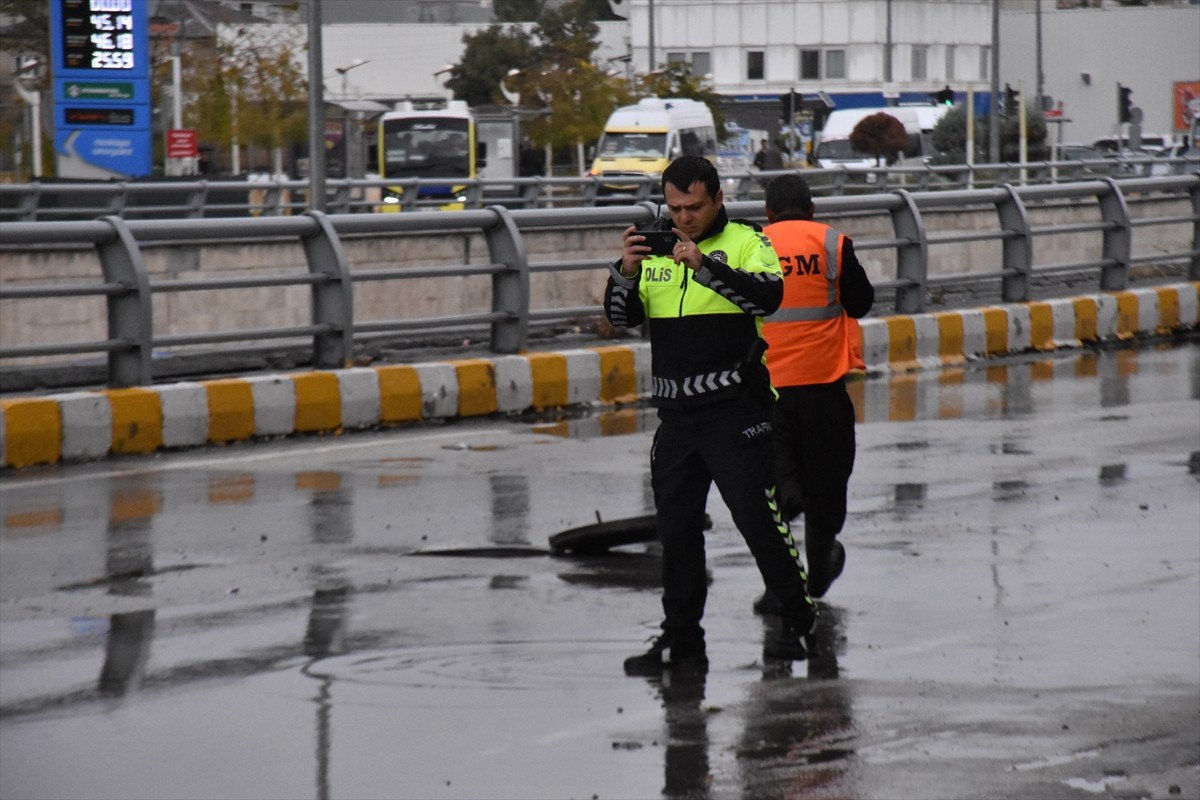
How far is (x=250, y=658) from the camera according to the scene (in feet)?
20.8

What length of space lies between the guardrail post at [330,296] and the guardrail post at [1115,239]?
356 inches

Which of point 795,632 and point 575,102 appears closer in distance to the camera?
point 795,632

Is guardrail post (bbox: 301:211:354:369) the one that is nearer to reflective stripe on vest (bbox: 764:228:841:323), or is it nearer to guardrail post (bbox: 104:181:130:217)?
reflective stripe on vest (bbox: 764:228:841:323)

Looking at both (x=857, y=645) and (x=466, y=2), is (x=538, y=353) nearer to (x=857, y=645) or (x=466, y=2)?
(x=857, y=645)

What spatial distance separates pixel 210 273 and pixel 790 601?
15787 mm

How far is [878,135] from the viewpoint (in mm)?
50031

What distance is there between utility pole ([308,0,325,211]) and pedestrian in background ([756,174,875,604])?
1742cm

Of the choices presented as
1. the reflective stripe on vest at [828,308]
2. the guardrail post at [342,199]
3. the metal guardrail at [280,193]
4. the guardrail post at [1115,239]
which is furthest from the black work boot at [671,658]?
the guardrail post at [342,199]

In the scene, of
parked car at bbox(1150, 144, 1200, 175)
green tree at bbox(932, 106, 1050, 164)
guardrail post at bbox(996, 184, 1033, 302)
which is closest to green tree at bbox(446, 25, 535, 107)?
green tree at bbox(932, 106, 1050, 164)

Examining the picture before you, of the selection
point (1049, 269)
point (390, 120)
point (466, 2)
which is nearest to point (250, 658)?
point (1049, 269)

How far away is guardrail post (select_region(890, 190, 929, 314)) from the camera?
17.0 meters

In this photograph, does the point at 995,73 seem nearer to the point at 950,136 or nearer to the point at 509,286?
the point at 950,136

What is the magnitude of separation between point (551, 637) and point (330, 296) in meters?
6.81

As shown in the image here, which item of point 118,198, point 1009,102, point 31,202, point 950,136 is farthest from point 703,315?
point 1009,102
